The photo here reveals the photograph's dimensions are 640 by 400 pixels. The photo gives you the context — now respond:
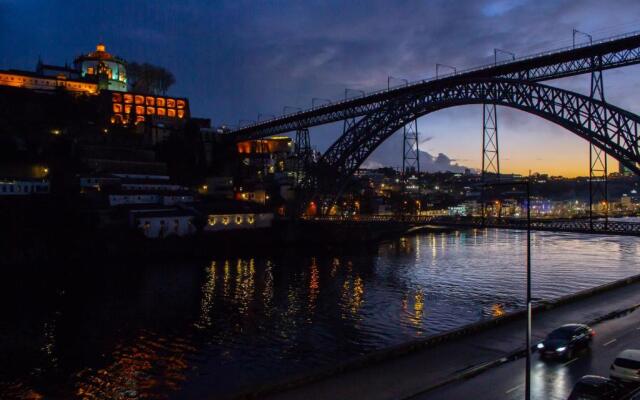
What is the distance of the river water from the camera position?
17.9 m

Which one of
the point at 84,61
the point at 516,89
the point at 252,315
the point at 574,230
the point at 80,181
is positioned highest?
the point at 84,61

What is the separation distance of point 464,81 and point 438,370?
3377 cm

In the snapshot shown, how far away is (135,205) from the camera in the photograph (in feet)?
167

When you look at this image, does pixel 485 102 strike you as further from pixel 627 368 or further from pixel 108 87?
pixel 108 87

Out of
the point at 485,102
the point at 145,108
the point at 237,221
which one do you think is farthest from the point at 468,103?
the point at 145,108

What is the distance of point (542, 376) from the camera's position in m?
14.0

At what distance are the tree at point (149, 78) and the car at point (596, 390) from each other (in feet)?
303

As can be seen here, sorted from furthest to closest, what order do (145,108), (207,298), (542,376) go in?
(145,108) < (207,298) < (542,376)

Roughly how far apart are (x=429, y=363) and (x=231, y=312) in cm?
1393

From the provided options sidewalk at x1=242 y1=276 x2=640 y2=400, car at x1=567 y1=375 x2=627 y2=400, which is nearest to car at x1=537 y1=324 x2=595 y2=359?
sidewalk at x1=242 y1=276 x2=640 y2=400

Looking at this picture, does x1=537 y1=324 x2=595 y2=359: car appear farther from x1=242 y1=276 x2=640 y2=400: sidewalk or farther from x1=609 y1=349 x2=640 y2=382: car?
x1=609 y1=349 x2=640 y2=382: car

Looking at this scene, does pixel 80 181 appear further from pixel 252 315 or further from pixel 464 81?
pixel 464 81

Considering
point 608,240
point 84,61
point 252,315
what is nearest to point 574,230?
point 252,315

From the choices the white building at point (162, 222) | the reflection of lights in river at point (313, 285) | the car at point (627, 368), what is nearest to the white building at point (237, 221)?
the white building at point (162, 222)
